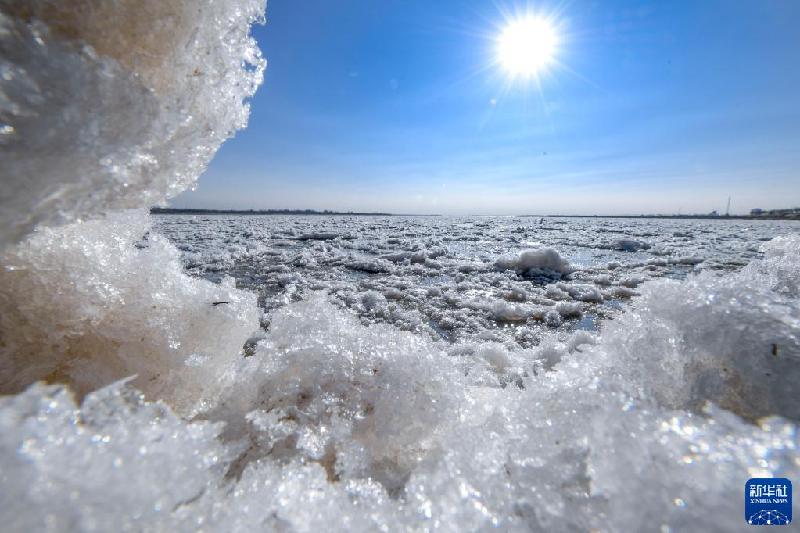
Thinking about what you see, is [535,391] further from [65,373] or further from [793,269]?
[793,269]

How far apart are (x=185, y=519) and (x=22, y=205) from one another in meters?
0.81

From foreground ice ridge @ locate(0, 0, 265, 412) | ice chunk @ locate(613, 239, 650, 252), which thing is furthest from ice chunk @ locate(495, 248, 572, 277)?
foreground ice ridge @ locate(0, 0, 265, 412)

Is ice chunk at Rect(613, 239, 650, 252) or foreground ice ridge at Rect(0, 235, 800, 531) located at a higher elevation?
foreground ice ridge at Rect(0, 235, 800, 531)

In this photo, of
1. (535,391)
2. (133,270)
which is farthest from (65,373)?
(535,391)

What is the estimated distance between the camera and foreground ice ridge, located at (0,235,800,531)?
715mm

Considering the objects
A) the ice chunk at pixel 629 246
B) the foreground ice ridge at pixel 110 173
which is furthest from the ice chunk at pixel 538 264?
the foreground ice ridge at pixel 110 173

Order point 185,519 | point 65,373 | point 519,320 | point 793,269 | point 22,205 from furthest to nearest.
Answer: point 519,320 → point 793,269 → point 65,373 → point 22,205 → point 185,519

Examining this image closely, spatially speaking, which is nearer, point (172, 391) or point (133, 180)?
point (133, 180)

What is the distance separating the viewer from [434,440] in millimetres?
1207

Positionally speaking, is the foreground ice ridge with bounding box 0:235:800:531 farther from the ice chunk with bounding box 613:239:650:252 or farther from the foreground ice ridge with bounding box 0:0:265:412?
the ice chunk with bounding box 613:239:650:252

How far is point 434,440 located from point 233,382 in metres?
0.81

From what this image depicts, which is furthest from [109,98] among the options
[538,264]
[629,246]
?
[629,246]

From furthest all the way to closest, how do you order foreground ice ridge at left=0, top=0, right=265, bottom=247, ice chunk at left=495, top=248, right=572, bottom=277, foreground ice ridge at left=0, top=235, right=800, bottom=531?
ice chunk at left=495, top=248, right=572, bottom=277
foreground ice ridge at left=0, top=0, right=265, bottom=247
foreground ice ridge at left=0, top=235, right=800, bottom=531

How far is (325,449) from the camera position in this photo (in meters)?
1.13
